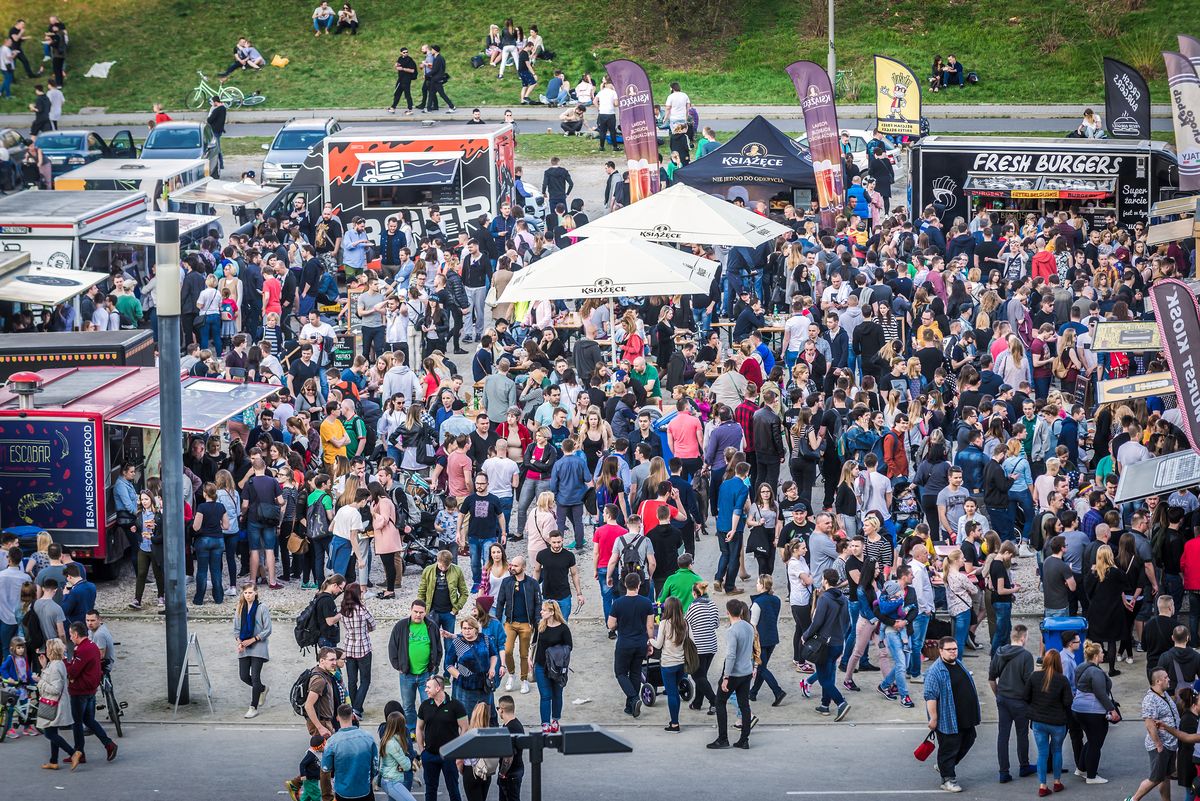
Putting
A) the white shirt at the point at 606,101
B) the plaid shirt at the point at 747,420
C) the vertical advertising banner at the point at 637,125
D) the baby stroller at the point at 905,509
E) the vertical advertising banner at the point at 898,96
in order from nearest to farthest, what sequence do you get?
the baby stroller at the point at 905,509 < the plaid shirt at the point at 747,420 < the vertical advertising banner at the point at 637,125 < the vertical advertising banner at the point at 898,96 < the white shirt at the point at 606,101

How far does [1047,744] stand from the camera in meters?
13.4

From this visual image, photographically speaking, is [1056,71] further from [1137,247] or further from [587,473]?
[587,473]

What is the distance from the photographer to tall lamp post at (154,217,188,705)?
15.4 meters

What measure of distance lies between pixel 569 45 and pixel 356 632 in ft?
127

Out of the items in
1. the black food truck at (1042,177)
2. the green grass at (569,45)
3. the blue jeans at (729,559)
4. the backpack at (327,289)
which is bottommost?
the blue jeans at (729,559)

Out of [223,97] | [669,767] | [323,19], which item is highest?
[323,19]

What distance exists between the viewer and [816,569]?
52.7 feet

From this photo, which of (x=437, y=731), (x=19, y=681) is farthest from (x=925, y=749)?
(x=19, y=681)

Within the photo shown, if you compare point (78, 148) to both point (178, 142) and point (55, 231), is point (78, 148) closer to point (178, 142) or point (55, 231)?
point (178, 142)

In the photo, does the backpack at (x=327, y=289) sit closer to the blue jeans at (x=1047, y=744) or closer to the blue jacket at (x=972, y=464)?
the blue jacket at (x=972, y=464)

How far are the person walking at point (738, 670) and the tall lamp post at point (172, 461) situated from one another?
4887 millimetres

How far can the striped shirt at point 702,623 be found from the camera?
14711 millimetres

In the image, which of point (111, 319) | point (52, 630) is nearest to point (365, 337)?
point (111, 319)

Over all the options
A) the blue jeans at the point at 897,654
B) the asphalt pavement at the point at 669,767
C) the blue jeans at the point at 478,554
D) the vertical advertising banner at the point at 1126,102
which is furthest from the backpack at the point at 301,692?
the vertical advertising banner at the point at 1126,102
